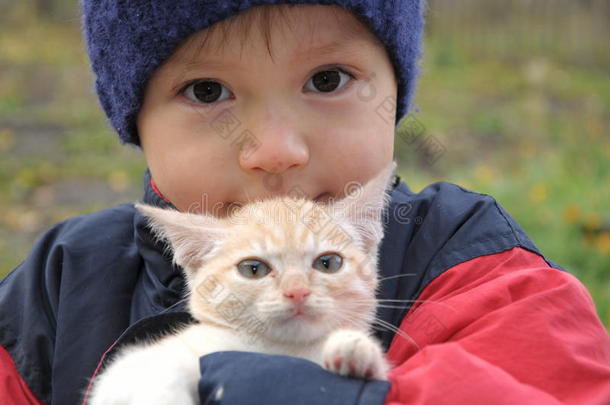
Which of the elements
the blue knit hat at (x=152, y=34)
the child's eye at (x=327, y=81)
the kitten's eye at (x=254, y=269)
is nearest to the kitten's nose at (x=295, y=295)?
the kitten's eye at (x=254, y=269)

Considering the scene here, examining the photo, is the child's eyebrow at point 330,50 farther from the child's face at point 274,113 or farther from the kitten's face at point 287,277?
the kitten's face at point 287,277

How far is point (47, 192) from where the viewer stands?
5.40 m

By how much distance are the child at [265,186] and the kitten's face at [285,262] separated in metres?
0.13

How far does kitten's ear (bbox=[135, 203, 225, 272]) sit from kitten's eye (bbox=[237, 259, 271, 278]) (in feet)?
0.39

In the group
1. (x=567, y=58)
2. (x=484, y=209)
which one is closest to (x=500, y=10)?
(x=567, y=58)

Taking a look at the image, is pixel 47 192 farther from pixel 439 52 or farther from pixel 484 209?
pixel 439 52

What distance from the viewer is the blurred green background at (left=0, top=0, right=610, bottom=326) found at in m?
4.18

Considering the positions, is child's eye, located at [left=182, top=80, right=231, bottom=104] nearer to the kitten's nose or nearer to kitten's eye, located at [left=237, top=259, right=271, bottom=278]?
kitten's eye, located at [left=237, top=259, right=271, bottom=278]

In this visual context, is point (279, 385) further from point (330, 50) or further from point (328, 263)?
point (330, 50)

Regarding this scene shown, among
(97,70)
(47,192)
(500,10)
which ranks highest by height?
(97,70)

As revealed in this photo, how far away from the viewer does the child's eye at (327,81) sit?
1789mm

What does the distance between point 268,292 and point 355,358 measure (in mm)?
286

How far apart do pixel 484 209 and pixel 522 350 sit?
0.54 meters

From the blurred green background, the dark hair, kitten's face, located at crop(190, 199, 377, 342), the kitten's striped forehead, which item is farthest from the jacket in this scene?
the blurred green background
